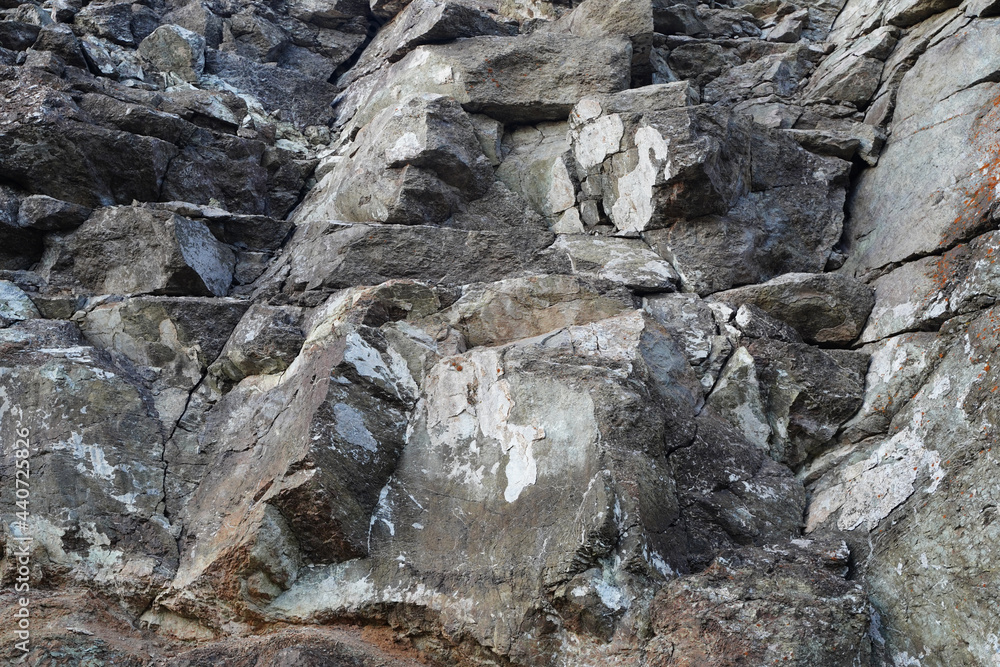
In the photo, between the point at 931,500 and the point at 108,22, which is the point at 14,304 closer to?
the point at 108,22

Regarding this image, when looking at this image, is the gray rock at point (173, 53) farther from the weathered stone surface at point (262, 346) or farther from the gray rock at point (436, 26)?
the weathered stone surface at point (262, 346)

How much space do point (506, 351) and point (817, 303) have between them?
2434 mm

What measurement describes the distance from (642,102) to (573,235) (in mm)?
1355

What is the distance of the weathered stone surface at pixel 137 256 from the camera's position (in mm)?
6086

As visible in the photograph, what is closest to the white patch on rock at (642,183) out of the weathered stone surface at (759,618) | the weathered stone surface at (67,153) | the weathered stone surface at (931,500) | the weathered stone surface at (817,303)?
the weathered stone surface at (817,303)

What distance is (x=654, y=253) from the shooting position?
6.36 metres

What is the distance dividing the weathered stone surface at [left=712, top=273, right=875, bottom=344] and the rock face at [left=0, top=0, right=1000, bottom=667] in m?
0.03

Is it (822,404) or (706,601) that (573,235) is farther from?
(706,601)

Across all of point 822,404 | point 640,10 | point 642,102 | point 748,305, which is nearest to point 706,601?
point 822,404

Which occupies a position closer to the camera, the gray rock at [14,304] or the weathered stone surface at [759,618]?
the weathered stone surface at [759,618]

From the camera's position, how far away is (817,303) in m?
5.88

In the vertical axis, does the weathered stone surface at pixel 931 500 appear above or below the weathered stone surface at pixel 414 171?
below

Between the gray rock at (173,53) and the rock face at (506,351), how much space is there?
0.10 feet

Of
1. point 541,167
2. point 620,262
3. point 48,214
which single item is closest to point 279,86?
point 48,214
